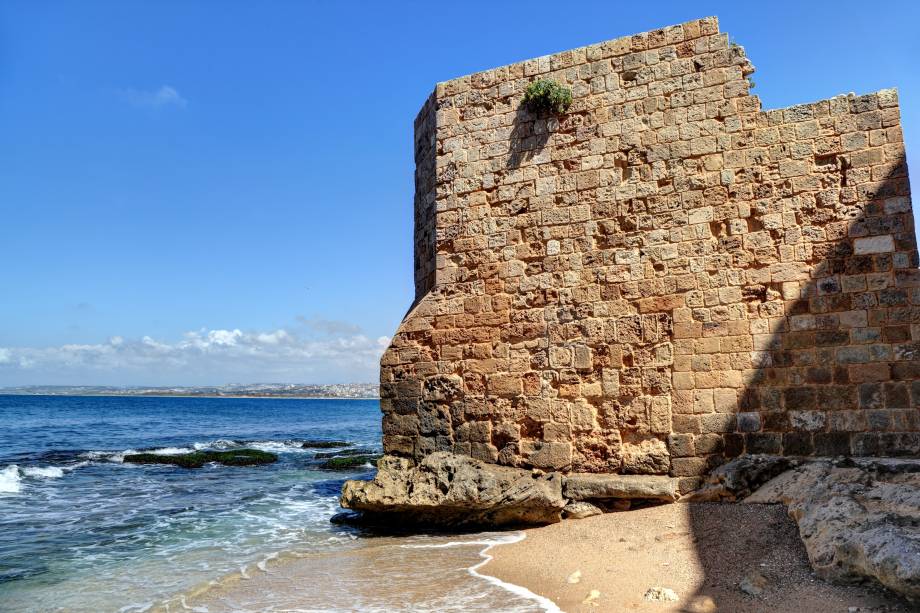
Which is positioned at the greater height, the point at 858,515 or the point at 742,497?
the point at 858,515

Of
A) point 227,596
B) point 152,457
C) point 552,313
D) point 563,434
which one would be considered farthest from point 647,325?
point 152,457

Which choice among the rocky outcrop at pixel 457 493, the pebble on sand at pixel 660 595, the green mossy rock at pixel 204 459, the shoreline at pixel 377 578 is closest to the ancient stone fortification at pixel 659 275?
the rocky outcrop at pixel 457 493

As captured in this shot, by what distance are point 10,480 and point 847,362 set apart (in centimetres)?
1547

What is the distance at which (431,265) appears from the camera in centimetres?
781

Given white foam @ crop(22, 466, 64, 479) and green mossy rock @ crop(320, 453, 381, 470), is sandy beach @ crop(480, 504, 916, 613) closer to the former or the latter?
green mossy rock @ crop(320, 453, 381, 470)

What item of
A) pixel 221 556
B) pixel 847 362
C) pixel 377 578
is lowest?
pixel 221 556

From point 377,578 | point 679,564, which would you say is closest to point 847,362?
point 679,564

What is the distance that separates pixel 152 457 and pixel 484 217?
578 inches

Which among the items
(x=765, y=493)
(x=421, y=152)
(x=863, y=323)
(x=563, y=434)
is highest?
(x=421, y=152)

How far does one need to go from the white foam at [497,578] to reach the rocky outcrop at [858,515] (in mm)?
1769

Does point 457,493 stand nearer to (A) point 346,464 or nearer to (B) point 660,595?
(B) point 660,595

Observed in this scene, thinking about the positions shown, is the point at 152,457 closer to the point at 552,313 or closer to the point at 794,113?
the point at 552,313

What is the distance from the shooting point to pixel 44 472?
15047 mm

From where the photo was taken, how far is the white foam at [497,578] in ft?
14.5
